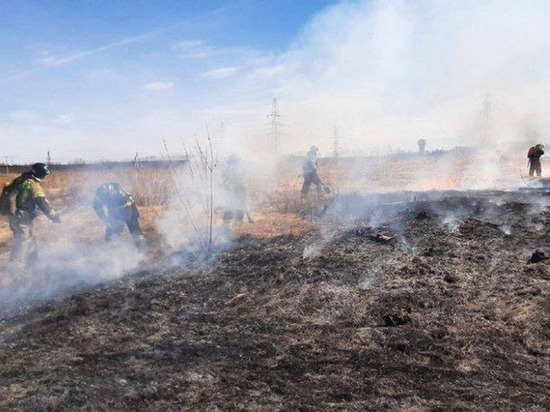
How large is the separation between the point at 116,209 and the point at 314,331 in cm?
601

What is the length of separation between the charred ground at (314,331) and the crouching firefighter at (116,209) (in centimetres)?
190

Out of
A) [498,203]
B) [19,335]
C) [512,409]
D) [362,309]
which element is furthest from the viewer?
[498,203]

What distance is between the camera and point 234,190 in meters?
13.7

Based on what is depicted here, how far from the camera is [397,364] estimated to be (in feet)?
15.1

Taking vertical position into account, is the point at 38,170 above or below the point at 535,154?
below

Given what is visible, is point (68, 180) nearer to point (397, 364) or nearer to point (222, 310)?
point (222, 310)

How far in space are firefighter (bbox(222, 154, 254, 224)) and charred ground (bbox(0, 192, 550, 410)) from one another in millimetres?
4227

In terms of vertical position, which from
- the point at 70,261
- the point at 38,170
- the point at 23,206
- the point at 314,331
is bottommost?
the point at 314,331

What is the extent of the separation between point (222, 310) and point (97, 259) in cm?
438

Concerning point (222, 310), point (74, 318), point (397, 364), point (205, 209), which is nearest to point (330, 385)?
point (397, 364)

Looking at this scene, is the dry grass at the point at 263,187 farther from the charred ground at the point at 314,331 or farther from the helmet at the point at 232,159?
the charred ground at the point at 314,331

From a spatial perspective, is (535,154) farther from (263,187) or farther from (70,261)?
(70,261)

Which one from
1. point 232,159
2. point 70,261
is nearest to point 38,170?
point 70,261

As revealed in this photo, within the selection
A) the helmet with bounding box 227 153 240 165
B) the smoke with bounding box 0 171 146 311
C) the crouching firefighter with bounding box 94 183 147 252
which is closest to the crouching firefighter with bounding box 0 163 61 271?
the smoke with bounding box 0 171 146 311
